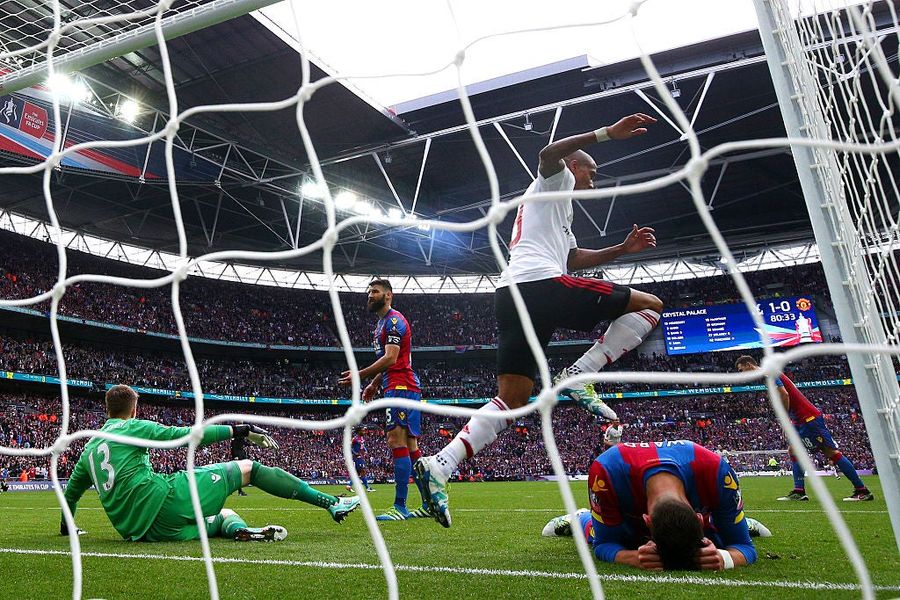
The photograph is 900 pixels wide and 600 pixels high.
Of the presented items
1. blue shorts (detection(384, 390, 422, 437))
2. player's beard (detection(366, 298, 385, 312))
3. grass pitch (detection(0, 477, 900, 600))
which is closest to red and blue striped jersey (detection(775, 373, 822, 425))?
grass pitch (detection(0, 477, 900, 600))

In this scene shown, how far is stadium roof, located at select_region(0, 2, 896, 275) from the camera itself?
14891mm

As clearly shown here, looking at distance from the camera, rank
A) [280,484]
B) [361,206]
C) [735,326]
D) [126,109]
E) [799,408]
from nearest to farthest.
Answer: [280,484]
[799,408]
[126,109]
[361,206]
[735,326]

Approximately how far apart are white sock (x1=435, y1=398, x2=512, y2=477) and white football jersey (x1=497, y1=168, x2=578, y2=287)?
2.09 ft

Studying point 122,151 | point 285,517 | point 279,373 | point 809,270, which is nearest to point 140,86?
point 122,151

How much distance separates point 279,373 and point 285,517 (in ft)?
91.2

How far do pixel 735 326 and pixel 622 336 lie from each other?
1081 inches

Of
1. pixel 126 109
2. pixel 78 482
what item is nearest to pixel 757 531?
pixel 78 482

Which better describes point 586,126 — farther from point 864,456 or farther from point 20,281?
point 20,281

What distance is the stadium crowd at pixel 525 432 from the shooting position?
2244 centimetres

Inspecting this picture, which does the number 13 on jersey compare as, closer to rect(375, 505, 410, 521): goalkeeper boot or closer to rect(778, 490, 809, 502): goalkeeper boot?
rect(375, 505, 410, 521): goalkeeper boot

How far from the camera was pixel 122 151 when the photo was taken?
54.7 ft

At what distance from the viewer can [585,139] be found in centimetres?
282

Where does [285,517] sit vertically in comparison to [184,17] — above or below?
below

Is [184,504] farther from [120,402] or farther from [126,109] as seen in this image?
[126,109]
